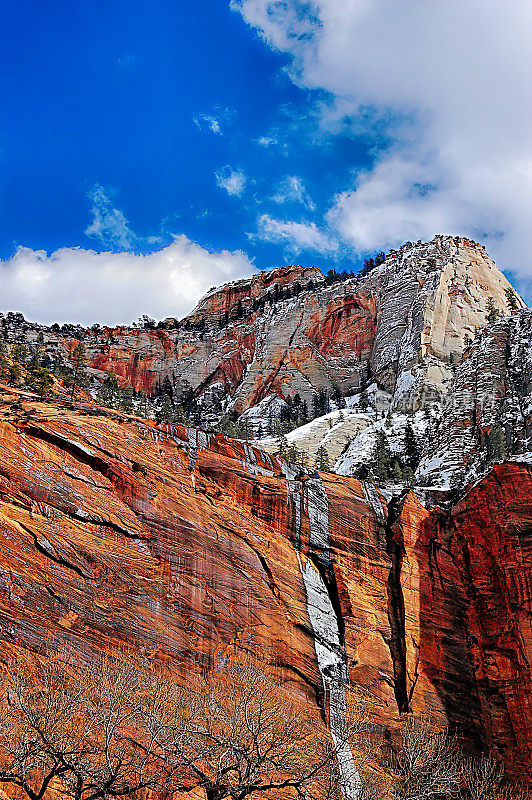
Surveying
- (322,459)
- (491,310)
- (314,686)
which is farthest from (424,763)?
(491,310)

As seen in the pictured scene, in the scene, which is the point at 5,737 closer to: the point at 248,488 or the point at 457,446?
the point at 248,488

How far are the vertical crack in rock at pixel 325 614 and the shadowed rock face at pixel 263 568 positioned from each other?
0.39ft

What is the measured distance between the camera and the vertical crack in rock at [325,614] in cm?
2800

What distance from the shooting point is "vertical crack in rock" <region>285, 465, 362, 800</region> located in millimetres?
28000

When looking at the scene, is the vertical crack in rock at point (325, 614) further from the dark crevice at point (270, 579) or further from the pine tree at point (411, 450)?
the pine tree at point (411, 450)

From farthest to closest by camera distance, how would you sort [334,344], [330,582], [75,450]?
[334,344], [330,582], [75,450]

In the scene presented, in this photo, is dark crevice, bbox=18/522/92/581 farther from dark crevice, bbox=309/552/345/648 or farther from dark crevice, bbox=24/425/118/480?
dark crevice, bbox=309/552/345/648

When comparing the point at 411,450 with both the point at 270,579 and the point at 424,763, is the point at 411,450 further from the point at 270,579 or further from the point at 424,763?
the point at 424,763

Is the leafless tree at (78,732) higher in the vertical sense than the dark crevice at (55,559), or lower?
lower

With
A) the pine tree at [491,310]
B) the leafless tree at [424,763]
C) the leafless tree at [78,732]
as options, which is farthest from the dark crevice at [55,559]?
the pine tree at [491,310]

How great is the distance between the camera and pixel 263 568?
35781 mm

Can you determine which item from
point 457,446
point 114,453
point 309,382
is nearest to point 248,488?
point 114,453

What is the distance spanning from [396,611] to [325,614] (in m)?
5.55

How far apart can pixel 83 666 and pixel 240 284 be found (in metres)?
141
